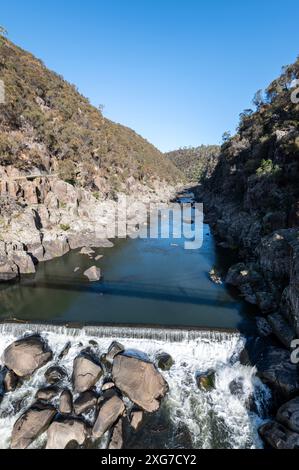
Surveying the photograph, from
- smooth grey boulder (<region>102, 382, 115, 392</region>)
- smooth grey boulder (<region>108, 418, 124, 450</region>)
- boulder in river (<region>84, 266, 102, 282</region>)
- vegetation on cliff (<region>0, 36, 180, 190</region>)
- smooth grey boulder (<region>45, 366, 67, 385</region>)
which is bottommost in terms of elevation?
smooth grey boulder (<region>108, 418, 124, 450</region>)

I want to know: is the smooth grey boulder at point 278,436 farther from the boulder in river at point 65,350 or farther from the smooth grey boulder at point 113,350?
the boulder in river at point 65,350

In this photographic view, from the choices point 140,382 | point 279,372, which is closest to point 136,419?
point 140,382

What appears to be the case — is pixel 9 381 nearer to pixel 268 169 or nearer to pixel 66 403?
pixel 66 403

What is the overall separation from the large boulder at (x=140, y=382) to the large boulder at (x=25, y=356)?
3980 millimetres

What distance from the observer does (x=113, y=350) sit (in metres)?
13.9

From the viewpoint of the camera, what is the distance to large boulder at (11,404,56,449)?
10.1m

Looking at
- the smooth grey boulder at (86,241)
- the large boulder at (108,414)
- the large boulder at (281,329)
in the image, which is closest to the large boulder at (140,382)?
the large boulder at (108,414)

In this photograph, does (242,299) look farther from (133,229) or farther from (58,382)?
(133,229)

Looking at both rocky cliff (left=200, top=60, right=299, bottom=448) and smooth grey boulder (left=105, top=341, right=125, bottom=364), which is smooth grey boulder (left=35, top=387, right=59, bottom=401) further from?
rocky cliff (left=200, top=60, right=299, bottom=448)

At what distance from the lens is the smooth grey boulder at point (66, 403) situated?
1114cm

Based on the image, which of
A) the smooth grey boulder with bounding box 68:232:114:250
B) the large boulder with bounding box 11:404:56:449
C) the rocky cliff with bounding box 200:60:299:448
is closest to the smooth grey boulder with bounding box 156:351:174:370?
the rocky cliff with bounding box 200:60:299:448

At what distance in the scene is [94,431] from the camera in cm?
1043

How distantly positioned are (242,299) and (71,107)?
2443 inches

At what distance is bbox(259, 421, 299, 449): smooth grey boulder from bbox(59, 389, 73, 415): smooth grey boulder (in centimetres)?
822
